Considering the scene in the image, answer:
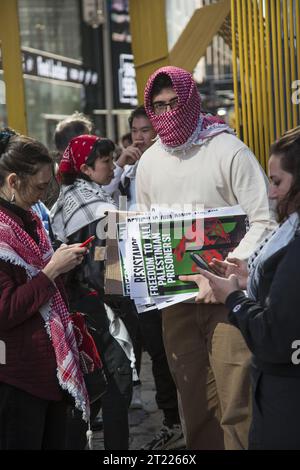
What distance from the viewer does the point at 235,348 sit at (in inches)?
140

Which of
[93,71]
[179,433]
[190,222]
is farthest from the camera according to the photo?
[93,71]

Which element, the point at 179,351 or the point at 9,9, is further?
the point at 9,9

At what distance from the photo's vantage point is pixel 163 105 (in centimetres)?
372

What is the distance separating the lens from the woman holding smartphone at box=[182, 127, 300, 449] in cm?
247

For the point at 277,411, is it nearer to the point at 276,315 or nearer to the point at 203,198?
the point at 276,315

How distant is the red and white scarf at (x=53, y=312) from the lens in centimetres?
304

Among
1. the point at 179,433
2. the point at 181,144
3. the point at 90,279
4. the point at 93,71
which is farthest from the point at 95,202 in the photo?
the point at 93,71

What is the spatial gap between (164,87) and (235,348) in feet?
4.17

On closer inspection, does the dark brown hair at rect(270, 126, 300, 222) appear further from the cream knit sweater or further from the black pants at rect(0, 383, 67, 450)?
the black pants at rect(0, 383, 67, 450)

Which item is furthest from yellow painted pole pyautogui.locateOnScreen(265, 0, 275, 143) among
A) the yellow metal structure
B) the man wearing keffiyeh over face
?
the man wearing keffiyeh over face

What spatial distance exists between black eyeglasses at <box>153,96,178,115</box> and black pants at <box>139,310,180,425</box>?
1670mm

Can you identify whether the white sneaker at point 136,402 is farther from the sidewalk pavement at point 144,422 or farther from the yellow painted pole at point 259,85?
the yellow painted pole at point 259,85

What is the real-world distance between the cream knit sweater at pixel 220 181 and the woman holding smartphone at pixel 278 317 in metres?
0.71

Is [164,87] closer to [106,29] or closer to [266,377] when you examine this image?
[266,377]
